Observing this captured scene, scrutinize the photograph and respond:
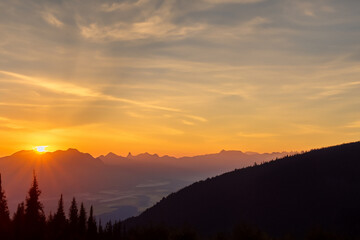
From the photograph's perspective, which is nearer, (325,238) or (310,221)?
(325,238)

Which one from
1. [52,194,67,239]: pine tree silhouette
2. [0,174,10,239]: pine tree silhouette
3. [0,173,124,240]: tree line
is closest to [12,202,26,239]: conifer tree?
[0,173,124,240]: tree line

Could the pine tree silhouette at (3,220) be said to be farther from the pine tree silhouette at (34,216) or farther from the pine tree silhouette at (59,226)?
the pine tree silhouette at (59,226)

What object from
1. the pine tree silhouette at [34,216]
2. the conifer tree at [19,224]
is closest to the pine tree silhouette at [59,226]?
the pine tree silhouette at [34,216]

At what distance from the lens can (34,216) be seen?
79125mm

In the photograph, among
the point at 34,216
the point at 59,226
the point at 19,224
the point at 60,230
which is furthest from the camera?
the point at 59,226

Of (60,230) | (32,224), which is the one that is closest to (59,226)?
(60,230)

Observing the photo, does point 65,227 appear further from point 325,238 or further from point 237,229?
point 325,238

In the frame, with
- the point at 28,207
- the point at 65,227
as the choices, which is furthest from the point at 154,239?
the point at 28,207

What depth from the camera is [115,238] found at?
345ft

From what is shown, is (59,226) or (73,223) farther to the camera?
(73,223)

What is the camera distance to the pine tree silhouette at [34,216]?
7519 centimetres

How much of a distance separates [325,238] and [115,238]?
51028mm

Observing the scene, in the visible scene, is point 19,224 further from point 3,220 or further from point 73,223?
point 73,223

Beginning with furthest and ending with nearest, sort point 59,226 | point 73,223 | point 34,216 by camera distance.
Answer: point 73,223
point 59,226
point 34,216
